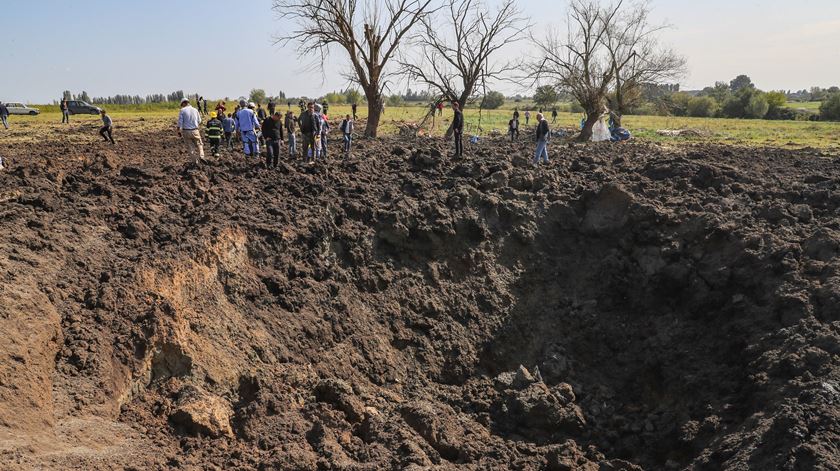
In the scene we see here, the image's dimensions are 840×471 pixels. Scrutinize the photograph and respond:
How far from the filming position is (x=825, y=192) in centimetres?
1092

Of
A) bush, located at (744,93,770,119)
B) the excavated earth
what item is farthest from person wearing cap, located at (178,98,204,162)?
bush, located at (744,93,770,119)

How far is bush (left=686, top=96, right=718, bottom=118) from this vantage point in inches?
2296

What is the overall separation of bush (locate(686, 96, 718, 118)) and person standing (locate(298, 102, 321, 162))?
5427 cm

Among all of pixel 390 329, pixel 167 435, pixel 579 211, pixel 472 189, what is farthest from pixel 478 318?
pixel 167 435

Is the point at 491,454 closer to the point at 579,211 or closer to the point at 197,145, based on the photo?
the point at 579,211

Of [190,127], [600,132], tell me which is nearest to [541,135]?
[190,127]

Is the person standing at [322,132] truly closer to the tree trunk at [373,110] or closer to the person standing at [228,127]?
the person standing at [228,127]

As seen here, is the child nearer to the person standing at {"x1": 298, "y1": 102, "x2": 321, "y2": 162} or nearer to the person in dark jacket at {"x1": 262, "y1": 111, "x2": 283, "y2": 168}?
the person standing at {"x1": 298, "y1": 102, "x2": 321, "y2": 162}

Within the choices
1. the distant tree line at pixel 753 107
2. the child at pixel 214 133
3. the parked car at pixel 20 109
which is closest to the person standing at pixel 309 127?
the child at pixel 214 133

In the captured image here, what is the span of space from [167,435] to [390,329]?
344 cm

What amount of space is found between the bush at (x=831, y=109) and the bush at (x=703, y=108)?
382 inches

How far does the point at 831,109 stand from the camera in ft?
160

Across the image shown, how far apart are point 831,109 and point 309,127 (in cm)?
5121

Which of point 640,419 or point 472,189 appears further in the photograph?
point 472,189
